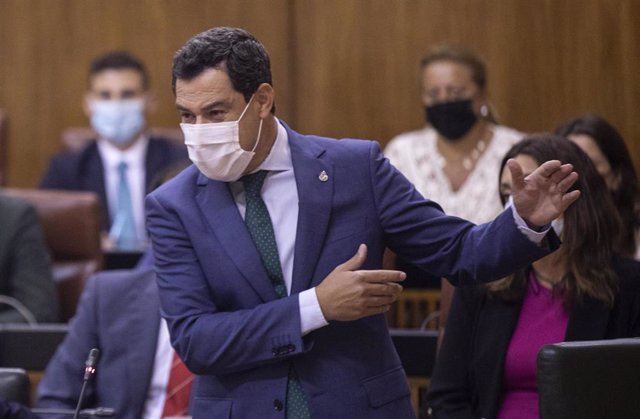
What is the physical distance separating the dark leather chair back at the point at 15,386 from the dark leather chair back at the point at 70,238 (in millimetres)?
1525

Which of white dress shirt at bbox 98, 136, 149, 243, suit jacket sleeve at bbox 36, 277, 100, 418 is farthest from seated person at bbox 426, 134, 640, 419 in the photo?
white dress shirt at bbox 98, 136, 149, 243

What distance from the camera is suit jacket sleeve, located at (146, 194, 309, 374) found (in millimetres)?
2088

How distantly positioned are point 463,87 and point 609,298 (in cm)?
172

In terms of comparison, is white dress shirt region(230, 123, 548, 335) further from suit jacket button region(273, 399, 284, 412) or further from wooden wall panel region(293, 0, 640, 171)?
wooden wall panel region(293, 0, 640, 171)

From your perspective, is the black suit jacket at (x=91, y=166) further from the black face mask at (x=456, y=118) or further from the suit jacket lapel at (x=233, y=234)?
the suit jacket lapel at (x=233, y=234)

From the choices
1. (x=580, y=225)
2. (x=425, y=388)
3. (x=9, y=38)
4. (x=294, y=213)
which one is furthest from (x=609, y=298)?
(x=9, y=38)

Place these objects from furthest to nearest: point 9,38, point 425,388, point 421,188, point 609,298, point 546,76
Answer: point 9,38 → point 546,76 → point 421,188 → point 425,388 → point 609,298

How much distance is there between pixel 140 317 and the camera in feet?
9.75

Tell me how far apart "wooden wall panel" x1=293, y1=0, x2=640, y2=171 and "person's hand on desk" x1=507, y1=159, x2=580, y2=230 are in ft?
6.26

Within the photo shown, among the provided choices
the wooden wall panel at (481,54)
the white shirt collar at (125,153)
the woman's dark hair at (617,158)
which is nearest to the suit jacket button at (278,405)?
the woman's dark hair at (617,158)

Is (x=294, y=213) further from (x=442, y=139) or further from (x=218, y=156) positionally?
(x=442, y=139)

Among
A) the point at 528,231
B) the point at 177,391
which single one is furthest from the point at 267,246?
the point at 177,391

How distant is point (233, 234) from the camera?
7.09 ft

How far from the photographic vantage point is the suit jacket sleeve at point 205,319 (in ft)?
6.85
